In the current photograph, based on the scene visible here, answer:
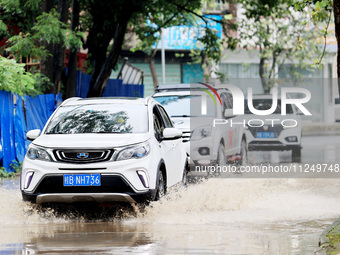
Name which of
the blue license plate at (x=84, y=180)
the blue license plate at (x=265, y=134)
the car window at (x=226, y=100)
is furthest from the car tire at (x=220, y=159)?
the blue license plate at (x=84, y=180)

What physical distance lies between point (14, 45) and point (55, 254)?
42.0 feet

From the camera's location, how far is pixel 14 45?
771 inches

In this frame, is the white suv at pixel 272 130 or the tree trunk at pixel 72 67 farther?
the tree trunk at pixel 72 67

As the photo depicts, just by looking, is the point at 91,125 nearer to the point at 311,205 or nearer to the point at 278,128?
the point at 311,205

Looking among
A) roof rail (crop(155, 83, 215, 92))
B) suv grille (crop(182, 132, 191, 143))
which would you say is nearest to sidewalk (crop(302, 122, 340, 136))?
roof rail (crop(155, 83, 215, 92))

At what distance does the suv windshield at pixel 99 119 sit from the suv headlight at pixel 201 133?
14.5ft

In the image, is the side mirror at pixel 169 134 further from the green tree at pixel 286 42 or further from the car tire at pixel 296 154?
the green tree at pixel 286 42

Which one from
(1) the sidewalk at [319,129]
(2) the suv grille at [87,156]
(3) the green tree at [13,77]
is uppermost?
(3) the green tree at [13,77]

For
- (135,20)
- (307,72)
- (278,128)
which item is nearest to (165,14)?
(135,20)

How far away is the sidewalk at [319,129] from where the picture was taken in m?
39.9

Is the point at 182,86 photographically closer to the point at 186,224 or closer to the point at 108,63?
the point at 108,63

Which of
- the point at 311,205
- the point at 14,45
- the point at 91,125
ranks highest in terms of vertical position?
the point at 14,45

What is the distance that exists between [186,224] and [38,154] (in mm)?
2167

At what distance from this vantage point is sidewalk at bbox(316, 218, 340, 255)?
24.0 ft
